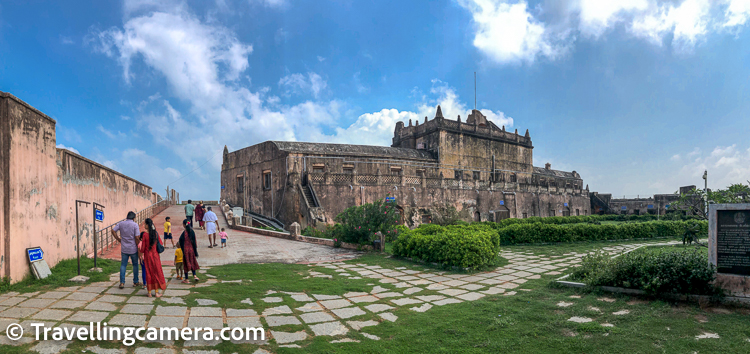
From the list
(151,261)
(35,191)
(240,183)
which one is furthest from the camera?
(240,183)

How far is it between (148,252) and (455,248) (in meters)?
6.21

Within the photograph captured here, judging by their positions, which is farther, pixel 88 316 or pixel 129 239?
pixel 129 239

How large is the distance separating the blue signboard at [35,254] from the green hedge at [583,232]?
38.7ft

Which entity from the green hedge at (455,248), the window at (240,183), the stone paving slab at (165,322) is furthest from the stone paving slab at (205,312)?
the window at (240,183)

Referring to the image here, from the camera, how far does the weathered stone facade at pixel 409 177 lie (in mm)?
20141

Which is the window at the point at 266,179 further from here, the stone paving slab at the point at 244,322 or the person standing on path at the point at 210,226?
the stone paving slab at the point at 244,322

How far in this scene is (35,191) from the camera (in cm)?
655

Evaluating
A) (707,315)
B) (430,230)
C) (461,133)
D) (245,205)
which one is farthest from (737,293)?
(461,133)

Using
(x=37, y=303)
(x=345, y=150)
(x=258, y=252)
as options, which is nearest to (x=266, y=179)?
(x=345, y=150)

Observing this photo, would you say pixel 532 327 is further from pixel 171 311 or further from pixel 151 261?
pixel 151 261

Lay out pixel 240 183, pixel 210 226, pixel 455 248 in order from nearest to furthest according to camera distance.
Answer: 1. pixel 455 248
2. pixel 210 226
3. pixel 240 183

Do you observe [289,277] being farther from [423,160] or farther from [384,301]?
[423,160]

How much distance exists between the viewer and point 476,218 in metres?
25.0

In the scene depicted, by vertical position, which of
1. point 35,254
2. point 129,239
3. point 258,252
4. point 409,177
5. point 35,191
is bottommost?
point 258,252
